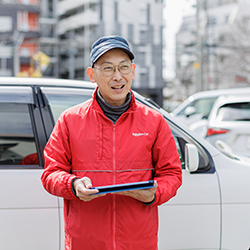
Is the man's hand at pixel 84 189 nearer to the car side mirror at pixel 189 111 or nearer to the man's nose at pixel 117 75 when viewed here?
the man's nose at pixel 117 75

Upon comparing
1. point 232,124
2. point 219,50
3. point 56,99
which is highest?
point 219,50

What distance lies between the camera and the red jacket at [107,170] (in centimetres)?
171

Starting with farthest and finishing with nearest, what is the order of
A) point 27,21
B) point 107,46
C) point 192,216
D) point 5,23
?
point 27,21 → point 5,23 → point 192,216 → point 107,46

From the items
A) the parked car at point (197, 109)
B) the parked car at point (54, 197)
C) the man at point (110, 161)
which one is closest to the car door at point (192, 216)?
the parked car at point (54, 197)

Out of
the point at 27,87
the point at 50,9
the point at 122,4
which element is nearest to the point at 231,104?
the point at 27,87

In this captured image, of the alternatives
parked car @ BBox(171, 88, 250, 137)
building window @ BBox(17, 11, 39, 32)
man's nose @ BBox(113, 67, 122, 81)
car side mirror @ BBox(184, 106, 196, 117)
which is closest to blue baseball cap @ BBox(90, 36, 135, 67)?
man's nose @ BBox(113, 67, 122, 81)

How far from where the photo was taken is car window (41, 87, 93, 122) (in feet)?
8.38

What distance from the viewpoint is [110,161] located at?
1713 millimetres

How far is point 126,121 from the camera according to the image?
5.76 feet

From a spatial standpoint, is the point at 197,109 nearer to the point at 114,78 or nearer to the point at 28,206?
the point at 28,206

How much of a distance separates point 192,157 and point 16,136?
129cm

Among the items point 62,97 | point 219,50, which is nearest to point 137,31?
point 219,50

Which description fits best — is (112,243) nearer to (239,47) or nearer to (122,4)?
(239,47)

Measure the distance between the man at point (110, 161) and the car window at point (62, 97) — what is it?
812 mm
